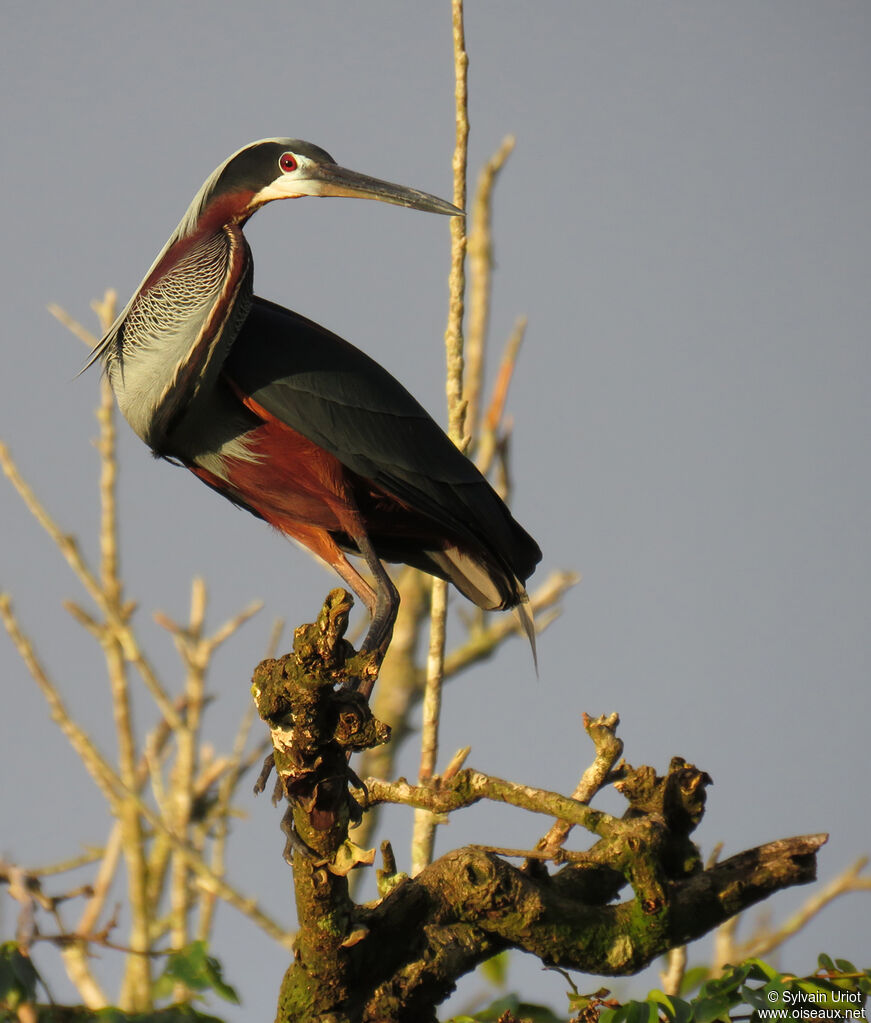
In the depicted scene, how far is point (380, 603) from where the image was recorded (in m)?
5.29

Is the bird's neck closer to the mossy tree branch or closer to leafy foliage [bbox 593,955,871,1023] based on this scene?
the mossy tree branch

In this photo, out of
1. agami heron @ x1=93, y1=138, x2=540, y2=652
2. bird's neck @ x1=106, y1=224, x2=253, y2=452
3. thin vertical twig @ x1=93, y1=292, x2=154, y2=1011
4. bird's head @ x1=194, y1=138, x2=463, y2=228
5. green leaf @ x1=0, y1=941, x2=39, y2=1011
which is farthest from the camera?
thin vertical twig @ x1=93, y1=292, x2=154, y2=1011

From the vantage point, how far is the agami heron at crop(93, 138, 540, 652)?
16.2 ft

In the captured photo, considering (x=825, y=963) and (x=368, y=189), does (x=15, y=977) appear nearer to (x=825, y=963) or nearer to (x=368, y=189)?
(x=825, y=963)

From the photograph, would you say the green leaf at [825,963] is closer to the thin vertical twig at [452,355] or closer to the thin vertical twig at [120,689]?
the thin vertical twig at [452,355]

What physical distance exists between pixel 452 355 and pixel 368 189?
34.9 inches

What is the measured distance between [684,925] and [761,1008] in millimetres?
607

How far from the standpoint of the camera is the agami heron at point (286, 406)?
4.94 meters

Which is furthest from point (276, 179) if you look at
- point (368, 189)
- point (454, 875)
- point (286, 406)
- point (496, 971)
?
point (496, 971)

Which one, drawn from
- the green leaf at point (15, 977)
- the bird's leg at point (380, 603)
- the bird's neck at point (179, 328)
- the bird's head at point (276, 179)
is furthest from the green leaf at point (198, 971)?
the bird's head at point (276, 179)

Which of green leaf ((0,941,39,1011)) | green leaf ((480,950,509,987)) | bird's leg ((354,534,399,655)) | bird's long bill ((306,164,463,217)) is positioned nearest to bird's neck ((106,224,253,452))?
bird's long bill ((306,164,463,217))

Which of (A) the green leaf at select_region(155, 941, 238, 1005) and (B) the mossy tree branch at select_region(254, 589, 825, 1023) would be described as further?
(A) the green leaf at select_region(155, 941, 238, 1005)

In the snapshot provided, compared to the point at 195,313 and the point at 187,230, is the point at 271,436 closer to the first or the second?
the point at 195,313

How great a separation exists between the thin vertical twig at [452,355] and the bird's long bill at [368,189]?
0.25 m
